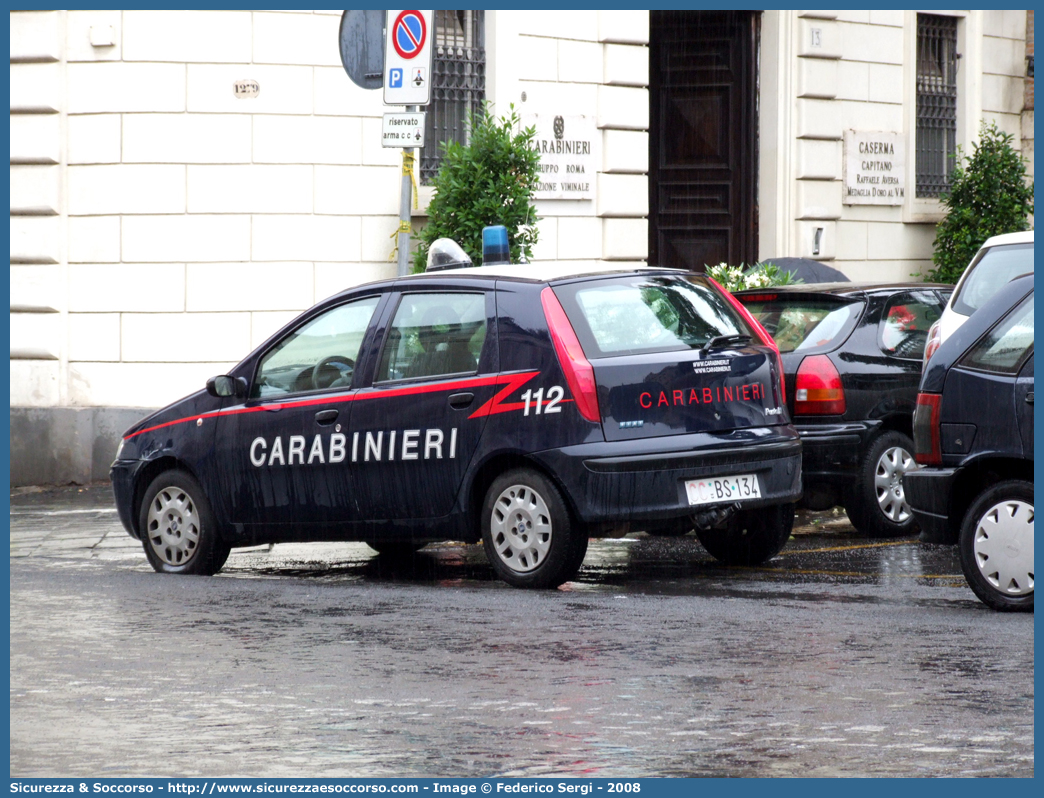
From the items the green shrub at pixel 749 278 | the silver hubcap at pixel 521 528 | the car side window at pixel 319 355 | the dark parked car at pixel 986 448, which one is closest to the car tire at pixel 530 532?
the silver hubcap at pixel 521 528

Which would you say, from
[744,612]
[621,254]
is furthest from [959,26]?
[744,612]

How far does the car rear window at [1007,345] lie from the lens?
7723mm

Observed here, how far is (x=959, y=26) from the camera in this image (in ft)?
70.0

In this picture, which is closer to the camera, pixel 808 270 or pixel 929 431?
pixel 929 431

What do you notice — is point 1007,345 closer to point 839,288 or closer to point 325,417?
point 839,288

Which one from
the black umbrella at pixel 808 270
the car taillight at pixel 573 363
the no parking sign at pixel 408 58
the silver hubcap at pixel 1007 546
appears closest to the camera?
the silver hubcap at pixel 1007 546

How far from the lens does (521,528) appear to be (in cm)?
861

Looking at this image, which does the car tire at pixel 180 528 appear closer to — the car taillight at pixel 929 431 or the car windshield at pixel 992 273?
the car taillight at pixel 929 431

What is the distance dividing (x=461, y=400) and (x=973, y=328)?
253cm

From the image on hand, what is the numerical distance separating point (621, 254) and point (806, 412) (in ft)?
23.4

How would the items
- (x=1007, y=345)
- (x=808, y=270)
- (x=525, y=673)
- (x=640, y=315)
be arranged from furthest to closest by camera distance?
(x=808, y=270), (x=640, y=315), (x=1007, y=345), (x=525, y=673)

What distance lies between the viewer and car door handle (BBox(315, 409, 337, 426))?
364 inches

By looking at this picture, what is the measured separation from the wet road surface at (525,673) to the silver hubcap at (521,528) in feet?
0.64

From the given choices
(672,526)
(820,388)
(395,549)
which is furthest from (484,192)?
(672,526)
